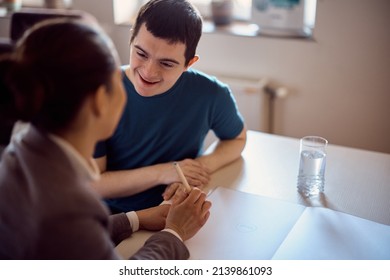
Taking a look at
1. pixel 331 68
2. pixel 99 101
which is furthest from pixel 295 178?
pixel 331 68

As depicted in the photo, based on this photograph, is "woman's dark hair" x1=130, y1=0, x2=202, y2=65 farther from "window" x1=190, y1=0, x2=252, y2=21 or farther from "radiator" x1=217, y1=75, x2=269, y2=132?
"window" x1=190, y1=0, x2=252, y2=21

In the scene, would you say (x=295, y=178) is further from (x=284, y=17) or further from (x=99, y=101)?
(x=284, y=17)

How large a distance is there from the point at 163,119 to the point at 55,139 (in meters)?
0.62

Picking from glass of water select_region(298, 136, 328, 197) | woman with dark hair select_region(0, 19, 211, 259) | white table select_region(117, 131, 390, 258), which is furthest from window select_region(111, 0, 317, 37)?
woman with dark hair select_region(0, 19, 211, 259)

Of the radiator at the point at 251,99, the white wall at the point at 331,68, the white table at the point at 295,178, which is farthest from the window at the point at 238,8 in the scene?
the white table at the point at 295,178

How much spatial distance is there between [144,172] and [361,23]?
1.23m

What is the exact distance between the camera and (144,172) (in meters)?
1.33

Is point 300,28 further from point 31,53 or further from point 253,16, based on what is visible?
point 31,53

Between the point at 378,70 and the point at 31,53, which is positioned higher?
the point at 31,53

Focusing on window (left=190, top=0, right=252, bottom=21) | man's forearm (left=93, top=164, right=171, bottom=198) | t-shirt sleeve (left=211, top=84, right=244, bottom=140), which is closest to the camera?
man's forearm (left=93, top=164, right=171, bottom=198)

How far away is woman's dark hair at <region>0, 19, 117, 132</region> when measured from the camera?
2.39 ft

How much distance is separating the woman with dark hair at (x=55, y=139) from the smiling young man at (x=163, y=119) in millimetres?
470

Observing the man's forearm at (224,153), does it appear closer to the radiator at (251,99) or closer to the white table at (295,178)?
the white table at (295,178)
